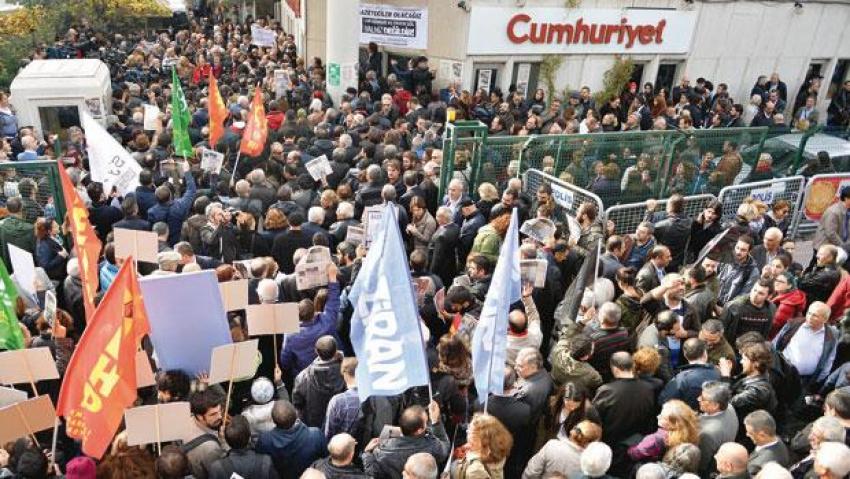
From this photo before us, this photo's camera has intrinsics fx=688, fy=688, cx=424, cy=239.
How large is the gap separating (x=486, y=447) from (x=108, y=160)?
5.85m

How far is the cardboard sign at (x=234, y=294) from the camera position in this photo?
5777 mm

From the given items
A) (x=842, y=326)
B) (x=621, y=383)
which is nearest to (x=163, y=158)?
(x=621, y=383)

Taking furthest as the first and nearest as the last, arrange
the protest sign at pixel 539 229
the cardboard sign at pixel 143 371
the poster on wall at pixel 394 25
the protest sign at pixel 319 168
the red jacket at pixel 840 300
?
the poster on wall at pixel 394 25 → the protest sign at pixel 319 168 → the protest sign at pixel 539 229 → the red jacket at pixel 840 300 → the cardboard sign at pixel 143 371

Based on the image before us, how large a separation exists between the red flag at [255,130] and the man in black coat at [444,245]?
11.2 feet

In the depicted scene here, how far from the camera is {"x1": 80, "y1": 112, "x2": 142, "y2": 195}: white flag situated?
784 centimetres

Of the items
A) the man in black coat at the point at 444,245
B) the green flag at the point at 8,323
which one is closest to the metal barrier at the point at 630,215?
the man in black coat at the point at 444,245

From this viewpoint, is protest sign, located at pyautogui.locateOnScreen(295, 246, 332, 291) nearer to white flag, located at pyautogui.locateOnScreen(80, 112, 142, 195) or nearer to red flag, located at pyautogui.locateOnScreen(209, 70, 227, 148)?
white flag, located at pyautogui.locateOnScreen(80, 112, 142, 195)

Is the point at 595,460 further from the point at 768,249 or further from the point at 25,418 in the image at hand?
the point at 768,249

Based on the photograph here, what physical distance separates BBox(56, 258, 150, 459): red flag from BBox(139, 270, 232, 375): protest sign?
39 centimetres

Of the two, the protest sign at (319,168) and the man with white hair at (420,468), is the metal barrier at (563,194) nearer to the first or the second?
the protest sign at (319,168)

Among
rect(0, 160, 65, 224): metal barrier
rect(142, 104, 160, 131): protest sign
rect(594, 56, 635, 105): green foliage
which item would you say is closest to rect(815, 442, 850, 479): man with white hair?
rect(0, 160, 65, 224): metal barrier

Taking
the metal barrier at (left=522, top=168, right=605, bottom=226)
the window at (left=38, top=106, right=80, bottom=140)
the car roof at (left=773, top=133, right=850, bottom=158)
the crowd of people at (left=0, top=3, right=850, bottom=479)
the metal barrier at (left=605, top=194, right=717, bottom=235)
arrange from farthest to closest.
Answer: the window at (left=38, top=106, right=80, bottom=140) → the car roof at (left=773, top=133, right=850, bottom=158) → the metal barrier at (left=605, top=194, right=717, bottom=235) → the metal barrier at (left=522, top=168, right=605, bottom=226) → the crowd of people at (left=0, top=3, right=850, bottom=479)

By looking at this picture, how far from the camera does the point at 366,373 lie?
469cm

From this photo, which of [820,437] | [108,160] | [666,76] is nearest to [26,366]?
[108,160]
